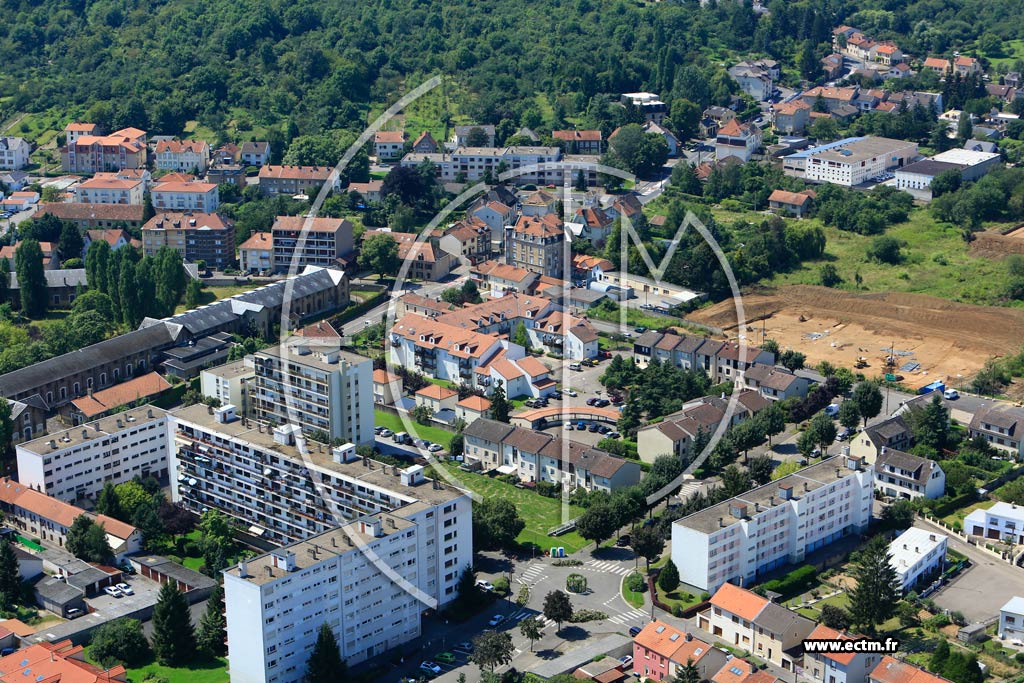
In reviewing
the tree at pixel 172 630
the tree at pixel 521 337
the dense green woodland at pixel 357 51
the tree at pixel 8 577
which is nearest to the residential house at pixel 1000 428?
the tree at pixel 521 337

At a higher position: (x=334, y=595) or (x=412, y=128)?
(x=412, y=128)

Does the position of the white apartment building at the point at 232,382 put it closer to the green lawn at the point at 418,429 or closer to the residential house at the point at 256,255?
the green lawn at the point at 418,429

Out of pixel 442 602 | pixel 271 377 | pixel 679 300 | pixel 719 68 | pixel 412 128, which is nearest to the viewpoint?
pixel 442 602

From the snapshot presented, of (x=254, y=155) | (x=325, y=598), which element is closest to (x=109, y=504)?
(x=325, y=598)

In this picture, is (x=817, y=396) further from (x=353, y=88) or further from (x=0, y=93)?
(x=0, y=93)

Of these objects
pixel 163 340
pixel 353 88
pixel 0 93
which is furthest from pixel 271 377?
pixel 0 93

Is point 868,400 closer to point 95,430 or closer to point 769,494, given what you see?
point 769,494

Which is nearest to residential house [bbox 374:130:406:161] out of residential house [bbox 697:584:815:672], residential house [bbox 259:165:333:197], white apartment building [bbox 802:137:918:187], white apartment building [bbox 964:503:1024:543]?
residential house [bbox 259:165:333:197]
